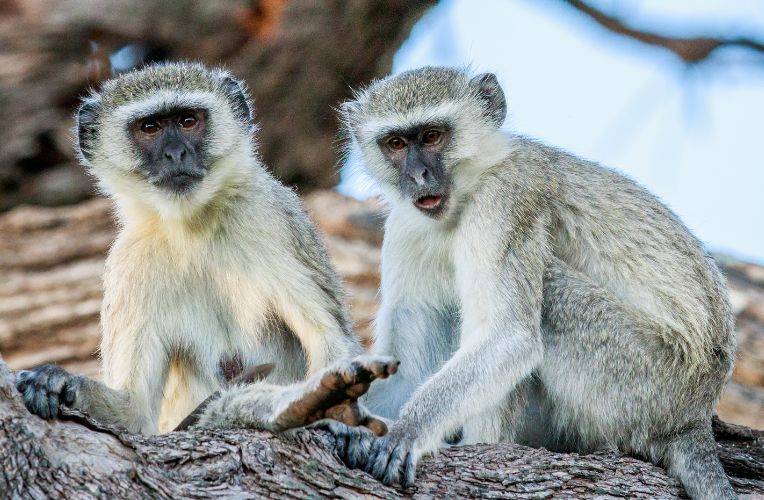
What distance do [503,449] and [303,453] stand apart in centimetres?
133

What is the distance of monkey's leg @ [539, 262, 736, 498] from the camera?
6.21 meters

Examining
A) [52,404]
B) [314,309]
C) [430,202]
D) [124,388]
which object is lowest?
[52,404]

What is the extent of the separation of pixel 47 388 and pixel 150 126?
7.23 ft

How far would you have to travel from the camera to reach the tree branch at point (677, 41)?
9.51m

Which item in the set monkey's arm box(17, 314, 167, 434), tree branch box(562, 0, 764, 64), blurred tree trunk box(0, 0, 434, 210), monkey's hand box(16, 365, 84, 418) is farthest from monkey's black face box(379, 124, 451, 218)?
tree branch box(562, 0, 764, 64)

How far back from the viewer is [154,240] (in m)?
6.57

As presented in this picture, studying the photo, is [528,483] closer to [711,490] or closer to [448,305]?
[711,490]

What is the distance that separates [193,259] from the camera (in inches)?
258

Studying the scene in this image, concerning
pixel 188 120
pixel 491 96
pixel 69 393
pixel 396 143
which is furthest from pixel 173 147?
pixel 491 96

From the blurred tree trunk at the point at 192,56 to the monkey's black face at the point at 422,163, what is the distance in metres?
2.87

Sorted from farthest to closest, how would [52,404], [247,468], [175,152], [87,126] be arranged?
[87,126] < [175,152] < [247,468] < [52,404]

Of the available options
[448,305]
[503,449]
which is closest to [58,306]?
[448,305]

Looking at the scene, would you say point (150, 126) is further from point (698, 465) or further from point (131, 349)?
point (698, 465)

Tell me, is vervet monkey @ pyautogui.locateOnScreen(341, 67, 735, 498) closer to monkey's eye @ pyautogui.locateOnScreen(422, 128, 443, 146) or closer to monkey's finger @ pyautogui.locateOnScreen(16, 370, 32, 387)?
monkey's eye @ pyautogui.locateOnScreen(422, 128, 443, 146)
